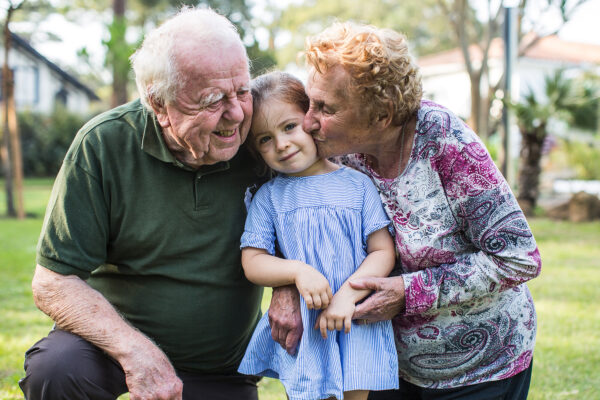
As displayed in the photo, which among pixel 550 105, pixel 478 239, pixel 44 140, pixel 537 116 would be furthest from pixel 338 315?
pixel 44 140

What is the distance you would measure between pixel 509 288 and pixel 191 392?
53.6 inches

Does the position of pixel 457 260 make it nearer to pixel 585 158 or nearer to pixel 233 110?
pixel 233 110

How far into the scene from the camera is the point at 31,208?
13023 millimetres

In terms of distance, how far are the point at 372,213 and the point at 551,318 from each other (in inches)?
127

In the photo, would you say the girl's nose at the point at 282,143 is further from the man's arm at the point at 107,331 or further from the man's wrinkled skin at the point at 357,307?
the man's arm at the point at 107,331

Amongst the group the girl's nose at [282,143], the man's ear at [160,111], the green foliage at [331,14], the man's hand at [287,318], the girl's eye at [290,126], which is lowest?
the man's hand at [287,318]

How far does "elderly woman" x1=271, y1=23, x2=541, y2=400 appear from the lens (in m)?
2.04

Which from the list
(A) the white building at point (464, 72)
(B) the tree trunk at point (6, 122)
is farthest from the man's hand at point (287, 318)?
(A) the white building at point (464, 72)

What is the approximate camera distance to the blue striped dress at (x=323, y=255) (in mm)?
2131

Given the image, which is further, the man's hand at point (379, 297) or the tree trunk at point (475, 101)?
the tree trunk at point (475, 101)

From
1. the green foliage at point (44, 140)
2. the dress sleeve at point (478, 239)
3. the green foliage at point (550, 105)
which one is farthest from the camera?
the green foliage at point (44, 140)

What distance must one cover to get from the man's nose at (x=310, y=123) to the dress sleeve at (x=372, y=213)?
0.29 meters

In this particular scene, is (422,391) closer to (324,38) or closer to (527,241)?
(527,241)

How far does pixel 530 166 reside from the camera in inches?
450
